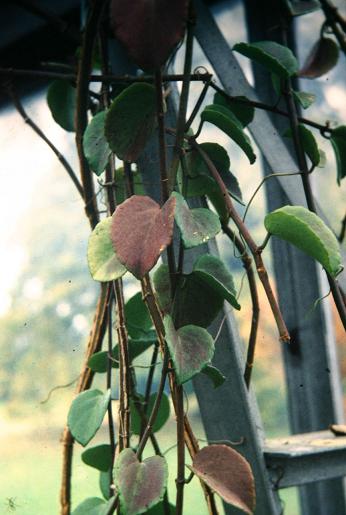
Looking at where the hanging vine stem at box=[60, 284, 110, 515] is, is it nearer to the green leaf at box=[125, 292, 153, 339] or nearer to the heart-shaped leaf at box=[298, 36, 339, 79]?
the green leaf at box=[125, 292, 153, 339]

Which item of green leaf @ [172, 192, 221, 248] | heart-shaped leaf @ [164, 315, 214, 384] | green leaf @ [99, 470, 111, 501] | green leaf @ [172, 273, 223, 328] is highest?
green leaf @ [172, 192, 221, 248]

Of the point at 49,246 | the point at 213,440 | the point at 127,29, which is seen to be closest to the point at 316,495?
the point at 213,440

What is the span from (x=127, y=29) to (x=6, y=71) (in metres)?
0.26

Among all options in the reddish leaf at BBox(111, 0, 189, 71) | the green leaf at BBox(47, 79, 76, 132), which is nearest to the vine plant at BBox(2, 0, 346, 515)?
the reddish leaf at BBox(111, 0, 189, 71)

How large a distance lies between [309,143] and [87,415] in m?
0.35

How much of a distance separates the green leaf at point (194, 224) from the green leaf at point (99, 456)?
31 cm

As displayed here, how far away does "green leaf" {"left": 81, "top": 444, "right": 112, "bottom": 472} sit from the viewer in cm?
70

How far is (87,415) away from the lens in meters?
0.61

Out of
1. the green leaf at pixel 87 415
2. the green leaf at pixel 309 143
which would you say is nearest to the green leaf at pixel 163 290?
the green leaf at pixel 87 415

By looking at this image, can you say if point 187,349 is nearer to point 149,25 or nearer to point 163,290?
point 163,290

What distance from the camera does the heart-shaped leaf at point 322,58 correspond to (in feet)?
2.80

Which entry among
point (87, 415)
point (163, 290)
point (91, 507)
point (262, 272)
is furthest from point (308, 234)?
point (91, 507)

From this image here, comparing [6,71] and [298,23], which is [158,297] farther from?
[298,23]

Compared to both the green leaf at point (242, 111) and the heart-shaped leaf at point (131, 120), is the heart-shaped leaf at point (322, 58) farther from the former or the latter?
the heart-shaped leaf at point (131, 120)
